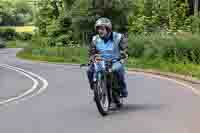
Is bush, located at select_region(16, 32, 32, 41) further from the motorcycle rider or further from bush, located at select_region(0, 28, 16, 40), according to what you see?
the motorcycle rider

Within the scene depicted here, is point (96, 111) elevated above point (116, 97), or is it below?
below

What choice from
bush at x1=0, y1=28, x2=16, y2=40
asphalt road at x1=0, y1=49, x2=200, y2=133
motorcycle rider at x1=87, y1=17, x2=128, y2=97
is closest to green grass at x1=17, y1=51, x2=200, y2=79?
asphalt road at x1=0, y1=49, x2=200, y2=133

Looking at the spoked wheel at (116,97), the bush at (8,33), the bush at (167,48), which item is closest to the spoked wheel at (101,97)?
the spoked wheel at (116,97)

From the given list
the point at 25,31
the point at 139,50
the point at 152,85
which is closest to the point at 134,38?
the point at 139,50

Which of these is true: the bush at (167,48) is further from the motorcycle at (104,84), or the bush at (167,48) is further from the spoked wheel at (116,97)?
the motorcycle at (104,84)

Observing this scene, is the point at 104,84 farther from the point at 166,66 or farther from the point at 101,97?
the point at 166,66

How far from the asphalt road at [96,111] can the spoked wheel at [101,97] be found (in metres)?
0.17

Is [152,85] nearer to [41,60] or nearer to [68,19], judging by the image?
[41,60]

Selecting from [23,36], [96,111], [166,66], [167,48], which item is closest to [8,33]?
[23,36]

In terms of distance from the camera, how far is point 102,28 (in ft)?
38.8

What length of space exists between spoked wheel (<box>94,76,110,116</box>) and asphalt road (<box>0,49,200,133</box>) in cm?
17

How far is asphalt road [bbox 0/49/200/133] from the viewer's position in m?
10.3

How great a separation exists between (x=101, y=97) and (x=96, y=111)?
0.88m

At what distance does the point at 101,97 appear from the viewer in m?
11.6
